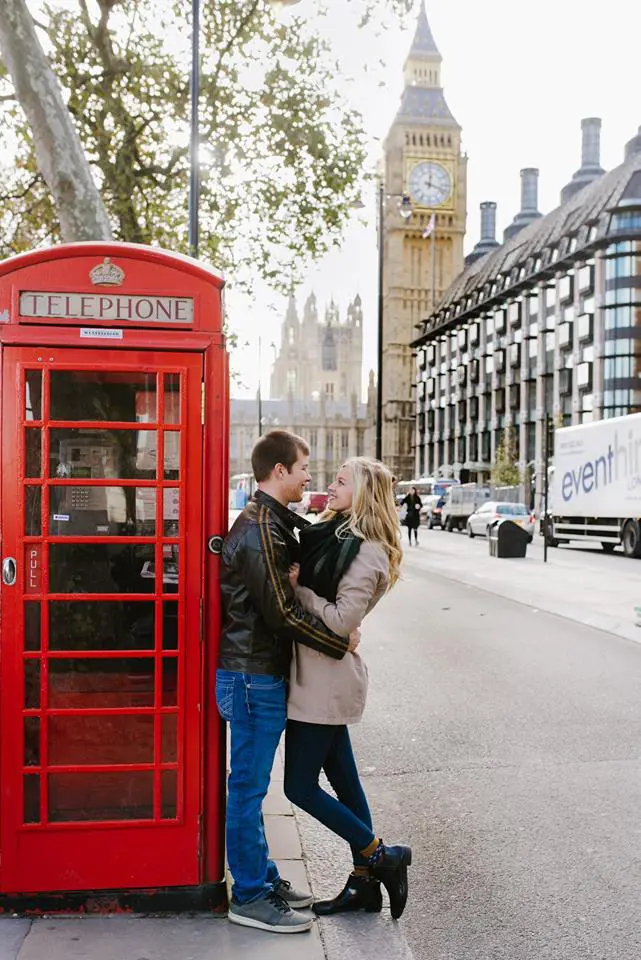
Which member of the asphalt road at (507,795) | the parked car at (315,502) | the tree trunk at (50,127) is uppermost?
the tree trunk at (50,127)

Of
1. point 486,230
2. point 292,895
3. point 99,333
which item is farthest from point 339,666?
point 486,230

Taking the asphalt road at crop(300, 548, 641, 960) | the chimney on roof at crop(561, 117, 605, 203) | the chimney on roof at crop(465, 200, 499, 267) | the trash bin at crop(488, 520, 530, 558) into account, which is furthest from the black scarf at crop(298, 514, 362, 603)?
the chimney on roof at crop(465, 200, 499, 267)

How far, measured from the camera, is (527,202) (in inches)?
4350

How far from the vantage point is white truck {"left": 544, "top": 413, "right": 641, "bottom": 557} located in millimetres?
26953

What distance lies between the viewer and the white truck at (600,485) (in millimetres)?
26953

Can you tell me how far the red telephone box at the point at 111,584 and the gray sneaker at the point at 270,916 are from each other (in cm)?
23

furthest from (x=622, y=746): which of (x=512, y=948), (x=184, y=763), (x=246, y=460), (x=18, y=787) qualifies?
(x=246, y=460)

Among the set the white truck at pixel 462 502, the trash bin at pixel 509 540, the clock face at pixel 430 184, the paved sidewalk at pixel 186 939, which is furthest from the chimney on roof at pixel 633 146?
the paved sidewalk at pixel 186 939

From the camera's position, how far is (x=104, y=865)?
3.88 meters

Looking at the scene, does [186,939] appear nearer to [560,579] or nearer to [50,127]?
[50,127]

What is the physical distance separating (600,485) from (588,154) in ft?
256

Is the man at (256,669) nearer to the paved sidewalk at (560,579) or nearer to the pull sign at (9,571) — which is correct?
the pull sign at (9,571)

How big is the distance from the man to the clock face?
375 ft

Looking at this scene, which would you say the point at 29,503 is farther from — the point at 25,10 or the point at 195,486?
the point at 25,10
